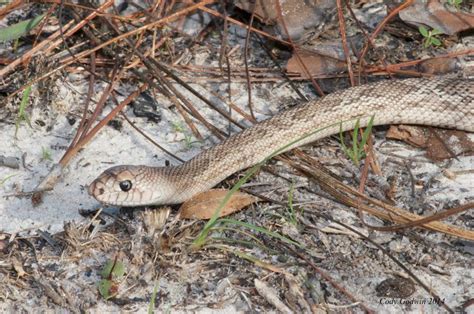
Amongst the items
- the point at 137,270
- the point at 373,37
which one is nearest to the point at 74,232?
the point at 137,270

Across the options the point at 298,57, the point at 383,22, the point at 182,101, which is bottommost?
the point at 182,101

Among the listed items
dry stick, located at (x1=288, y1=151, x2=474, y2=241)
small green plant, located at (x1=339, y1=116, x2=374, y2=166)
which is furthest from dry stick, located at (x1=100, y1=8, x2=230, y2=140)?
small green plant, located at (x1=339, y1=116, x2=374, y2=166)

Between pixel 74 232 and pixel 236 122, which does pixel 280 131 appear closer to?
pixel 236 122

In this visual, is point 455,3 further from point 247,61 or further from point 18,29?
point 18,29

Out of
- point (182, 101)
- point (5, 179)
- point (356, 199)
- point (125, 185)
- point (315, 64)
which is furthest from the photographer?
point (315, 64)

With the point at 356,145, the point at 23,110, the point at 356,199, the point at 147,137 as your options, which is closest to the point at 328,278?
the point at 356,199


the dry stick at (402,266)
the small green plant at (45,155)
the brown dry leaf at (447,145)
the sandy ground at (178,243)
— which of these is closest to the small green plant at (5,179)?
the sandy ground at (178,243)
